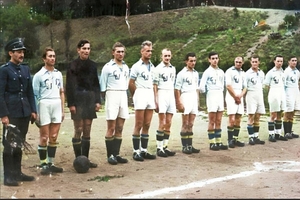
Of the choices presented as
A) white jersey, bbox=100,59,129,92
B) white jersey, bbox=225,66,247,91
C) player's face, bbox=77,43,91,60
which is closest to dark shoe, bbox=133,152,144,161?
white jersey, bbox=100,59,129,92

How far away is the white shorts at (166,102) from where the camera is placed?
5.41m

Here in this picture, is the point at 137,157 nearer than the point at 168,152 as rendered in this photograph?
Yes

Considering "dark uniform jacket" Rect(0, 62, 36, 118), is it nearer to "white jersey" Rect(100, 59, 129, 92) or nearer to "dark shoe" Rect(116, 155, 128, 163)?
"white jersey" Rect(100, 59, 129, 92)

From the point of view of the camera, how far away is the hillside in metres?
4.26

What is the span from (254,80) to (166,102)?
4.02 feet

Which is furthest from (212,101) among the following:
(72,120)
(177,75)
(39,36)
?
(39,36)

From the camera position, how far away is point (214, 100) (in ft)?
19.3

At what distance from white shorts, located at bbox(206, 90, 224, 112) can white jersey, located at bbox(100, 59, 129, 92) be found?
1.20 m

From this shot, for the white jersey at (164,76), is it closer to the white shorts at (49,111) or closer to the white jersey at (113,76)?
the white jersey at (113,76)

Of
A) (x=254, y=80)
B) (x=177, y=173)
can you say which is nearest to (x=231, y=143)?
(x=254, y=80)

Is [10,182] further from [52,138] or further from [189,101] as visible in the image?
[189,101]

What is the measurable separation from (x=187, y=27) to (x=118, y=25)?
684 millimetres

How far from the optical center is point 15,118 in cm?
408

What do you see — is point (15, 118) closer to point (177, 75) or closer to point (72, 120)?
point (72, 120)
